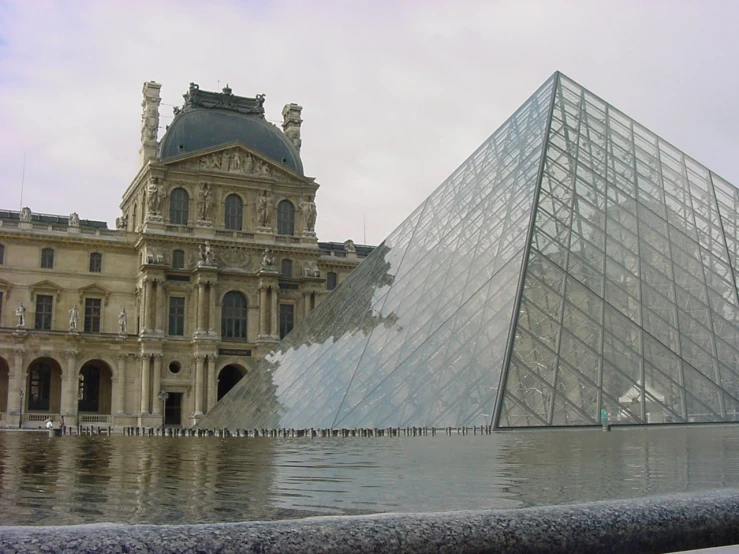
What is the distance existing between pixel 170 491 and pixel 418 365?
14305 millimetres

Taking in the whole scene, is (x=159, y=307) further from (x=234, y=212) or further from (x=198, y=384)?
(x=234, y=212)

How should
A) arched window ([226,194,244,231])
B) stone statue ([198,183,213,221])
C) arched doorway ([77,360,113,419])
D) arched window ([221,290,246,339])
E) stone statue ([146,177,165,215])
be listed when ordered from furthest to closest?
arched window ([226,194,244,231]) → stone statue ([198,183,213,221]) → arched window ([221,290,246,339]) → stone statue ([146,177,165,215]) → arched doorway ([77,360,113,419])

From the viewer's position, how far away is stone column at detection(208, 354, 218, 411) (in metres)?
49.3

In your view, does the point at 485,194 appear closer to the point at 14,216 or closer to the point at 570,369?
the point at 570,369

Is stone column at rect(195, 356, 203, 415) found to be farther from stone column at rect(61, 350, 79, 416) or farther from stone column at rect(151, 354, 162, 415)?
stone column at rect(61, 350, 79, 416)

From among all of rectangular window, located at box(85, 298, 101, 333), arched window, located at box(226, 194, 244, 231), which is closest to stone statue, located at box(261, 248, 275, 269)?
arched window, located at box(226, 194, 244, 231)

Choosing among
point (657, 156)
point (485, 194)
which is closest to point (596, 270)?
point (485, 194)

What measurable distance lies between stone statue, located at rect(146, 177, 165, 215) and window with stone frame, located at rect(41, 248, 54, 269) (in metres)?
6.04

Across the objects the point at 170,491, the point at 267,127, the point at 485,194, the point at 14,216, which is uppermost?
the point at 267,127

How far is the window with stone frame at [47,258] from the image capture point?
163ft

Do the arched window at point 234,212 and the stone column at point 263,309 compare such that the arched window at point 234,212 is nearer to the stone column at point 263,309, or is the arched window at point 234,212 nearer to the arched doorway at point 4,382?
the stone column at point 263,309

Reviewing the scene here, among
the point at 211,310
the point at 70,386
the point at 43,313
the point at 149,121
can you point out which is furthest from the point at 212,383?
the point at 149,121

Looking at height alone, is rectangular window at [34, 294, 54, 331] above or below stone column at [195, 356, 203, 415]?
above

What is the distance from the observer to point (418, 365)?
68.9 feet
